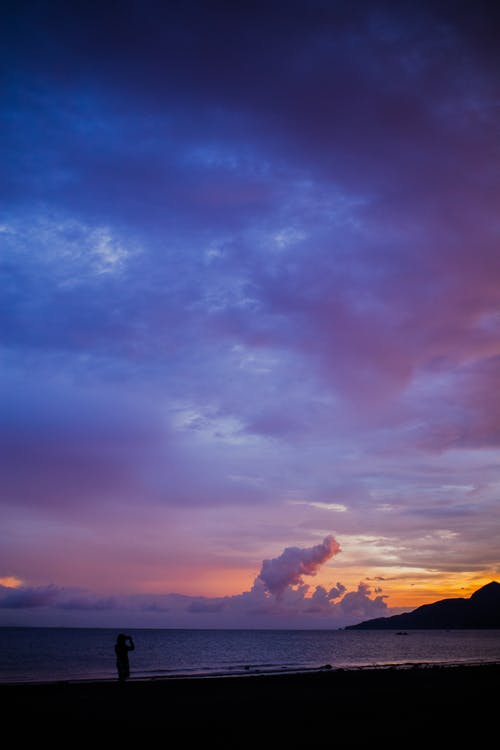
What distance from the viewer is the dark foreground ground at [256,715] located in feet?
38.6

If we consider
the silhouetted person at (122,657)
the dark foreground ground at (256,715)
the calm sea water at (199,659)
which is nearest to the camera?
the dark foreground ground at (256,715)

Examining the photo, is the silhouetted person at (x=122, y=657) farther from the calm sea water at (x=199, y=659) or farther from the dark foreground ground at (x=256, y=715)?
the calm sea water at (x=199, y=659)

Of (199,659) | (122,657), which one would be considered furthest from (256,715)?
(199,659)

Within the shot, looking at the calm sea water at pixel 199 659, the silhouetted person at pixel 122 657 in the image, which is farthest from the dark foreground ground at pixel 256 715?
the calm sea water at pixel 199 659

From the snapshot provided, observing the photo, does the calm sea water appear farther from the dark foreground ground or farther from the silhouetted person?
the dark foreground ground

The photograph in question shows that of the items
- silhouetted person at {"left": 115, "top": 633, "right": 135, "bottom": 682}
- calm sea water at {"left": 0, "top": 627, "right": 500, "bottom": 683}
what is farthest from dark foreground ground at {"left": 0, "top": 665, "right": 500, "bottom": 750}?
calm sea water at {"left": 0, "top": 627, "right": 500, "bottom": 683}

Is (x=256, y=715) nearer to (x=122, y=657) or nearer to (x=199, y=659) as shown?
(x=122, y=657)

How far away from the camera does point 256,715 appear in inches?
597

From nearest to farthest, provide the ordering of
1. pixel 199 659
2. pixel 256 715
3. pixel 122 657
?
pixel 256 715 < pixel 122 657 < pixel 199 659

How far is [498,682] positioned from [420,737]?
1888 centimetres

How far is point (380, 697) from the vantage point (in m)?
19.5

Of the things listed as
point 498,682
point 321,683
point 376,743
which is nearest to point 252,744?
point 376,743

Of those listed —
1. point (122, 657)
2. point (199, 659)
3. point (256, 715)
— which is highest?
point (122, 657)

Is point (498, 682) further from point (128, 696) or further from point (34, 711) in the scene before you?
point (34, 711)
